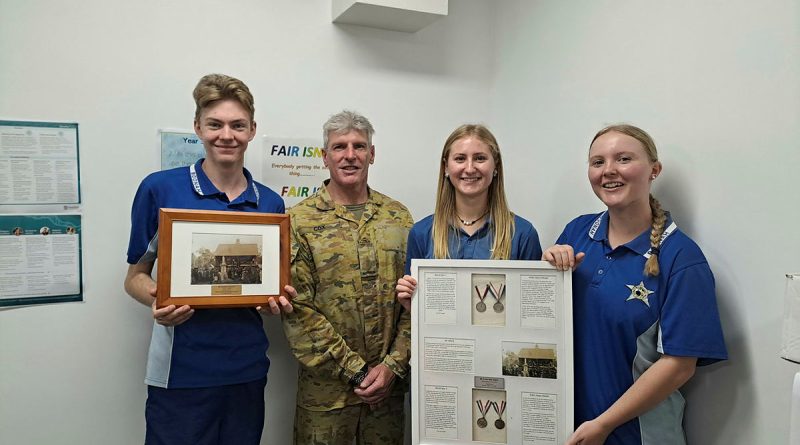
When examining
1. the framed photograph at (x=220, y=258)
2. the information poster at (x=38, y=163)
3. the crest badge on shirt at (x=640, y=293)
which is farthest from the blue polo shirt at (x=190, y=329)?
the crest badge on shirt at (x=640, y=293)

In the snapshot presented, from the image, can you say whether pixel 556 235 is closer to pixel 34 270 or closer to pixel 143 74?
pixel 143 74

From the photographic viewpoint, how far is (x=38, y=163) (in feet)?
6.95

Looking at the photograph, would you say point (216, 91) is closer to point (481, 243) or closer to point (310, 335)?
point (310, 335)

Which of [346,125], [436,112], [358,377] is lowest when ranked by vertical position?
[358,377]

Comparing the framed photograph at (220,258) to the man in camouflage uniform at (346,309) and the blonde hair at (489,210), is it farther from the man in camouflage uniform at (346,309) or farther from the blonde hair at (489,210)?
the blonde hair at (489,210)

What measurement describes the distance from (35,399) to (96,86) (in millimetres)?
1216

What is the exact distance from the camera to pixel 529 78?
2.71 meters

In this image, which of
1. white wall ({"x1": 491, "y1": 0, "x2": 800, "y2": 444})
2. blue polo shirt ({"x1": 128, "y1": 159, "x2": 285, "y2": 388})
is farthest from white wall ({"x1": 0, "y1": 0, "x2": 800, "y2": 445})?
blue polo shirt ({"x1": 128, "y1": 159, "x2": 285, "y2": 388})

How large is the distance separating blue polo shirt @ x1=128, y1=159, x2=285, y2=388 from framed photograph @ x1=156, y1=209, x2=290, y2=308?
0.47 ft

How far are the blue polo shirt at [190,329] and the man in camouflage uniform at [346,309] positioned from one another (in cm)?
20

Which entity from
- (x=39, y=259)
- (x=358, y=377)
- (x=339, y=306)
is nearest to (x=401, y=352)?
(x=358, y=377)

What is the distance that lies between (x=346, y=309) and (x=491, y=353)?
596mm

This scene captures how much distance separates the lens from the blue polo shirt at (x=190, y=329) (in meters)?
1.87

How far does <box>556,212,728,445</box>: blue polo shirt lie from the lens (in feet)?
5.02
